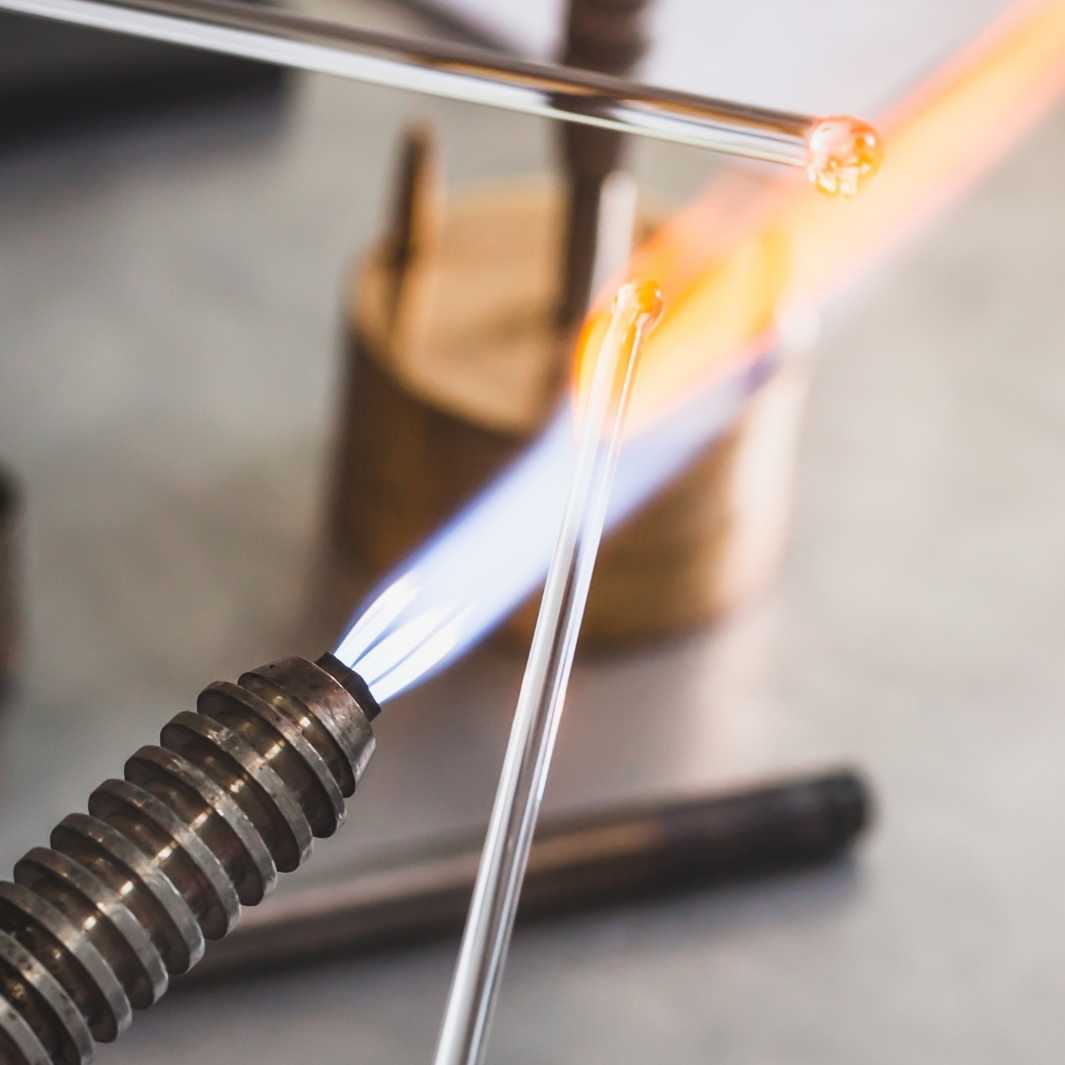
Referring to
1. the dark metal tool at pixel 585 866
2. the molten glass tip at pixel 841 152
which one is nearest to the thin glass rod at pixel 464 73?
the molten glass tip at pixel 841 152

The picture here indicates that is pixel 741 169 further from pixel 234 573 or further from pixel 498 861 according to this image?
pixel 498 861

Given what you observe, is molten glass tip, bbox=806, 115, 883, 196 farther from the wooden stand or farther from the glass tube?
the wooden stand

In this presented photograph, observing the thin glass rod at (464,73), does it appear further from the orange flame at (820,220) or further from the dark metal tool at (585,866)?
the dark metal tool at (585,866)

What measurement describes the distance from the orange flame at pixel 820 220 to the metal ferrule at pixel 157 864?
0.08 m

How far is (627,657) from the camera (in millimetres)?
718

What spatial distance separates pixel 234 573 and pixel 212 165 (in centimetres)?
39

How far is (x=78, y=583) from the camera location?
2.38ft

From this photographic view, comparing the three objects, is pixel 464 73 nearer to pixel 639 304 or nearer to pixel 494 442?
pixel 639 304

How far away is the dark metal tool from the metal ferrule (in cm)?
33

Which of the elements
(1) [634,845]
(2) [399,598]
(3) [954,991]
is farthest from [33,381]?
(2) [399,598]

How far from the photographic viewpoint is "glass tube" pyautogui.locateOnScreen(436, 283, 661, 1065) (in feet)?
0.73

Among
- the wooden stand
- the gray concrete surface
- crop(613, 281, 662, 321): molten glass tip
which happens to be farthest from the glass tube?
the wooden stand

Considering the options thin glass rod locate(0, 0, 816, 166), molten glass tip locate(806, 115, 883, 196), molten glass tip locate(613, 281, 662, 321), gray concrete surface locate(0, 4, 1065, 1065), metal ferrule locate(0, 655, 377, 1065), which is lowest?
metal ferrule locate(0, 655, 377, 1065)

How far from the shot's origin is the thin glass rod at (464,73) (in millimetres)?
246
